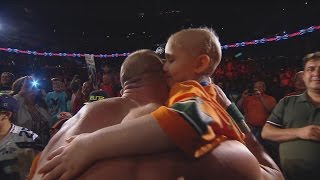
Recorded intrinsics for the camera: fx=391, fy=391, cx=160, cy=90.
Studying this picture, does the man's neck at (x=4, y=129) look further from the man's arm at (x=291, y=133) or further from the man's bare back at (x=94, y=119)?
the man's bare back at (x=94, y=119)

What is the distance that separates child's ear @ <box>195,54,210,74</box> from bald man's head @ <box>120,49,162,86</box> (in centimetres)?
12

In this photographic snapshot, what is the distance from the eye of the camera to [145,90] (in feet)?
3.81

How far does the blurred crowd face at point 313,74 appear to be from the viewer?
3033 mm

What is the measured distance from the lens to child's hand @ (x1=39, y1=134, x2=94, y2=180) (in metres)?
0.97

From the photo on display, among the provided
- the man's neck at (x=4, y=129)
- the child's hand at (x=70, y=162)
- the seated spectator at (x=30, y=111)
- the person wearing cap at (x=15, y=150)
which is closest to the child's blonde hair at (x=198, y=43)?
the child's hand at (x=70, y=162)

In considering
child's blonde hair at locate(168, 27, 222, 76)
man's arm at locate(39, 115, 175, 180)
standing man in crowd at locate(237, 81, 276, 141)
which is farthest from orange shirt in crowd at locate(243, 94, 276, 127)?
man's arm at locate(39, 115, 175, 180)

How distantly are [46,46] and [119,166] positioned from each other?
16.2 metres

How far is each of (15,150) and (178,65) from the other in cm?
237

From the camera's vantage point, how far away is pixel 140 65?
1.18m

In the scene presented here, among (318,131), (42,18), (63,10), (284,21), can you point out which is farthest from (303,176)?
(42,18)

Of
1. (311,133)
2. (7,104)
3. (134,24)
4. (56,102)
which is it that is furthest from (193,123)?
(134,24)

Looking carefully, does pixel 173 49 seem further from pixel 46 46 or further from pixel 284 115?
pixel 46 46

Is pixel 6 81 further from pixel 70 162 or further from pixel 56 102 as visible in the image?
pixel 70 162

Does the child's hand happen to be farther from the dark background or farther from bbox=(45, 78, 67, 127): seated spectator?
the dark background
